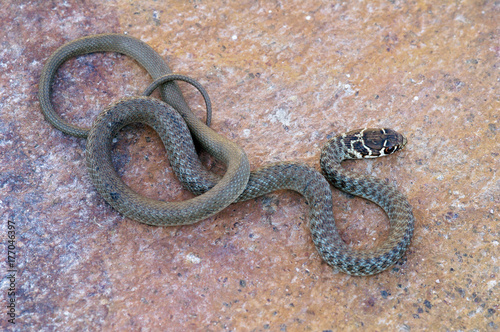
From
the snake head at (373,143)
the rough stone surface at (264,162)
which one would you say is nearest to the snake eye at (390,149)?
the snake head at (373,143)

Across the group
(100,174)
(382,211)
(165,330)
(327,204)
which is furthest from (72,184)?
(382,211)

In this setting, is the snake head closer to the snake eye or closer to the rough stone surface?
the snake eye

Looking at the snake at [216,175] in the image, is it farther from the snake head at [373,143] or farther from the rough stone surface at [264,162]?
the rough stone surface at [264,162]

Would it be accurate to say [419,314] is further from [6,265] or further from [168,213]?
[6,265]

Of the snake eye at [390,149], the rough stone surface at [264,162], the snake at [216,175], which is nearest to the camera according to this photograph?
the rough stone surface at [264,162]

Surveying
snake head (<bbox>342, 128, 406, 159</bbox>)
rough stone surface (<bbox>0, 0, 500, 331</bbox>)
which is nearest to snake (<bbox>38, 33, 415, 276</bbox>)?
snake head (<bbox>342, 128, 406, 159</bbox>)

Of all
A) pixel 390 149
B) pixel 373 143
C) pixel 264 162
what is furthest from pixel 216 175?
pixel 390 149
